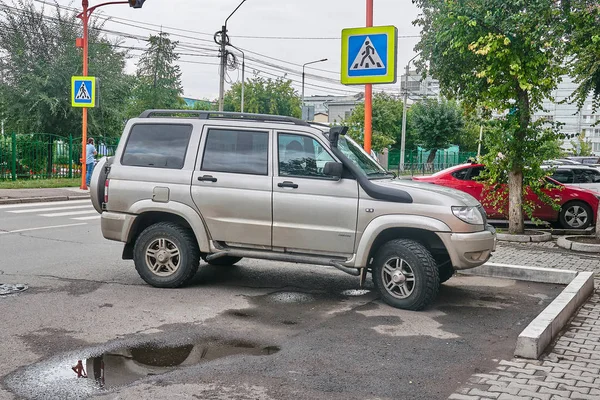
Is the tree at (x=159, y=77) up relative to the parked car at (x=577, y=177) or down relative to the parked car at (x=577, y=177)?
up

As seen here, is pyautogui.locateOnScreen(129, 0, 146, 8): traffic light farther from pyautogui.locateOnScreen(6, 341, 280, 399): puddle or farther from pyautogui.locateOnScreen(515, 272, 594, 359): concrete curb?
pyautogui.locateOnScreen(6, 341, 280, 399): puddle

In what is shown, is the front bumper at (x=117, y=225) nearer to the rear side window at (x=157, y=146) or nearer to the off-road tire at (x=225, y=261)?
the rear side window at (x=157, y=146)

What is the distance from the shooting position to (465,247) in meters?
7.07

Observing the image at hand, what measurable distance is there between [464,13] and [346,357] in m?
9.76

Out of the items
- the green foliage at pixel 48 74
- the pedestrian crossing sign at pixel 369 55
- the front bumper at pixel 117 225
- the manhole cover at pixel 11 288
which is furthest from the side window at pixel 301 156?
the green foliage at pixel 48 74

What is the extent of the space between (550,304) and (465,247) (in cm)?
102

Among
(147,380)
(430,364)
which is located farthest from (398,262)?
(147,380)

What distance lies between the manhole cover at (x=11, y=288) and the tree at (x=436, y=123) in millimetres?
50425

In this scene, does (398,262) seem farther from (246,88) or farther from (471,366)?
(246,88)

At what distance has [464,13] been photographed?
13.4 m

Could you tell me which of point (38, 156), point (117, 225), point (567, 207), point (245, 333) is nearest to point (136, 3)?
point (117, 225)

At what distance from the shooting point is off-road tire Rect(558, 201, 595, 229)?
15680mm

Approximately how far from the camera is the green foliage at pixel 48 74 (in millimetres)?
29078

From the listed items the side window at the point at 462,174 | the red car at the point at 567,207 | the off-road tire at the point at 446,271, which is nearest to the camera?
the off-road tire at the point at 446,271
